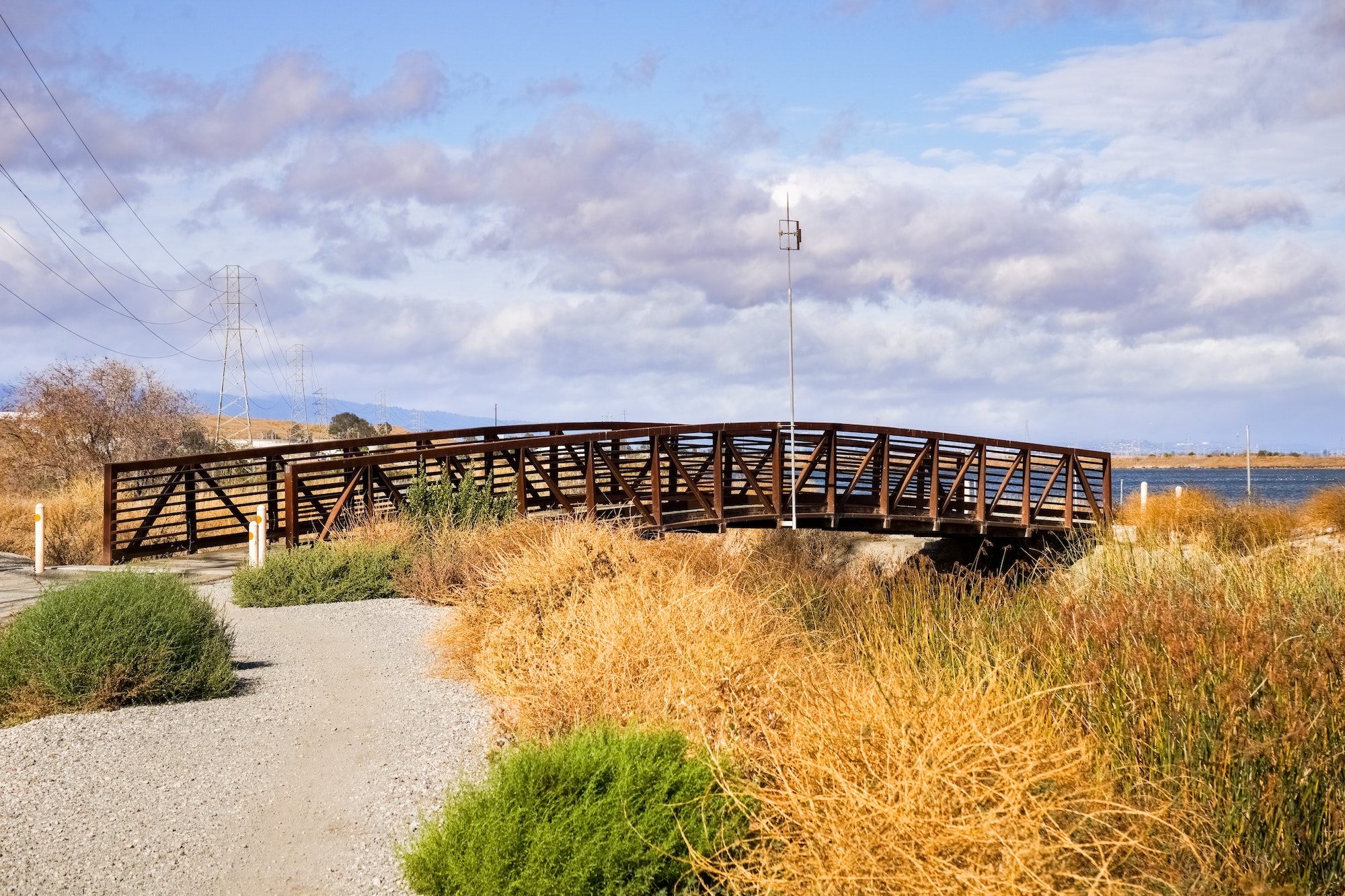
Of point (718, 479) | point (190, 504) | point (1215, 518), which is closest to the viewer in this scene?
point (190, 504)

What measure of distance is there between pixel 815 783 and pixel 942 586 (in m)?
4.92

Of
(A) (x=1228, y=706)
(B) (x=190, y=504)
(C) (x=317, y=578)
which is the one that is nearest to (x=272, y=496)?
(B) (x=190, y=504)

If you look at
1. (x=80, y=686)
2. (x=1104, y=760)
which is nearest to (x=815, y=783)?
(x=1104, y=760)

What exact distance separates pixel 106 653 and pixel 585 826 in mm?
5108

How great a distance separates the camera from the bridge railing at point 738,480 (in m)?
17.4

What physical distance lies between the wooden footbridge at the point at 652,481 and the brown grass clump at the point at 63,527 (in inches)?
23.6

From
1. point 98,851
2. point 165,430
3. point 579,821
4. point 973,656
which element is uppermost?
point 165,430

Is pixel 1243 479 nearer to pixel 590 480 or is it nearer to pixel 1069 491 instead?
pixel 1069 491

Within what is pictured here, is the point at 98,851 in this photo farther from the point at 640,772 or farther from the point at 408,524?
the point at 408,524

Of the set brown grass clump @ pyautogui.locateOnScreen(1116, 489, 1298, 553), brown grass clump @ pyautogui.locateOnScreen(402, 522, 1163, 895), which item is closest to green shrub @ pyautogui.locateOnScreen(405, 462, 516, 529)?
brown grass clump @ pyautogui.locateOnScreen(402, 522, 1163, 895)

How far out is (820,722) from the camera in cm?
471

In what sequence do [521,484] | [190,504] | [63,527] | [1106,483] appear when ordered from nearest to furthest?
[521,484] → [190,504] → [63,527] → [1106,483]

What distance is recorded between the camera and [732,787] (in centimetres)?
511

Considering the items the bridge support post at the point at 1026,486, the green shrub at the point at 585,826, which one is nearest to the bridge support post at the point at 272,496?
the bridge support post at the point at 1026,486
